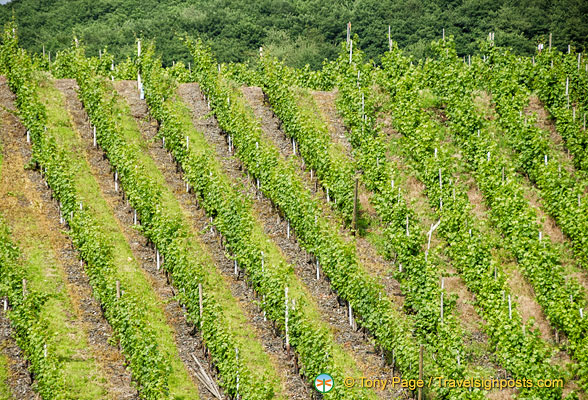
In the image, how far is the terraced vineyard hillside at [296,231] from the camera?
24969 millimetres

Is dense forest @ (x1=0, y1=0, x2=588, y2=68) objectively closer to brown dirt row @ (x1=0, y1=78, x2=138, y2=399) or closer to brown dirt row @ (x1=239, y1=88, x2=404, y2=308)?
brown dirt row @ (x1=239, y1=88, x2=404, y2=308)

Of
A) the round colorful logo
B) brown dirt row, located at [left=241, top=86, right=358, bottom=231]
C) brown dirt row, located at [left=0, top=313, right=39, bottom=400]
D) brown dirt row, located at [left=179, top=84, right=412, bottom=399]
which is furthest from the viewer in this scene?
brown dirt row, located at [left=241, top=86, right=358, bottom=231]

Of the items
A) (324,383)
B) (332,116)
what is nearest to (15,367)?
(324,383)

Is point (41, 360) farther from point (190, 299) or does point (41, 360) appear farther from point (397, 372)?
point (397, 372)

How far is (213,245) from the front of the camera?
3095 centimetres

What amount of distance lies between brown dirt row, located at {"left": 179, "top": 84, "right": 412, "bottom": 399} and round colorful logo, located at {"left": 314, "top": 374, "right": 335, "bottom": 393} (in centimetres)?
221

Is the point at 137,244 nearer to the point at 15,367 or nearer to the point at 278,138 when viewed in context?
the point at 15,367

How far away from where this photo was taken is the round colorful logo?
2375 cm

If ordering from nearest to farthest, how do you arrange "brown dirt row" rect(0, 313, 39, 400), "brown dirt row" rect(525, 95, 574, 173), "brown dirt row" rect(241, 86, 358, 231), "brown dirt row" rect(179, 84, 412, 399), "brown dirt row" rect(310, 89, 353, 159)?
"brown dirt row" rect(0, 313, 39, 400) < "brown dirt row" rect(179, 84, 412, 399) < "brown dirt row" rect(241, 86, 358, 231) < "brown dirt row" rect(525, 95, 574, 173) < "brown dirt row" rect(310, 89, 353, 159)

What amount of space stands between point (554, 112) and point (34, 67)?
22.6 metres

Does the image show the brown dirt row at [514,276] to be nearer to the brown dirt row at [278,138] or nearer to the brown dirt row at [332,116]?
the brown dirt row at [332,116]


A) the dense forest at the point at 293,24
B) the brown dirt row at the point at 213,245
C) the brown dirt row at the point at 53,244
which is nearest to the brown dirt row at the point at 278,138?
the brown dirt row at the point at 213,245

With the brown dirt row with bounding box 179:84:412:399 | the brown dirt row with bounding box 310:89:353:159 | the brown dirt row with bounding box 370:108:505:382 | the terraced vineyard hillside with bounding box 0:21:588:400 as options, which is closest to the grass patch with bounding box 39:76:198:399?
the terraced vineyard hillside with bounding box 0:21:588:400

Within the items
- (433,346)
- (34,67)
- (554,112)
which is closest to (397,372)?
(433,346)
